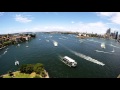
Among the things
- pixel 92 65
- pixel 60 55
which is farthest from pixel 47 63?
pixel 92 65
